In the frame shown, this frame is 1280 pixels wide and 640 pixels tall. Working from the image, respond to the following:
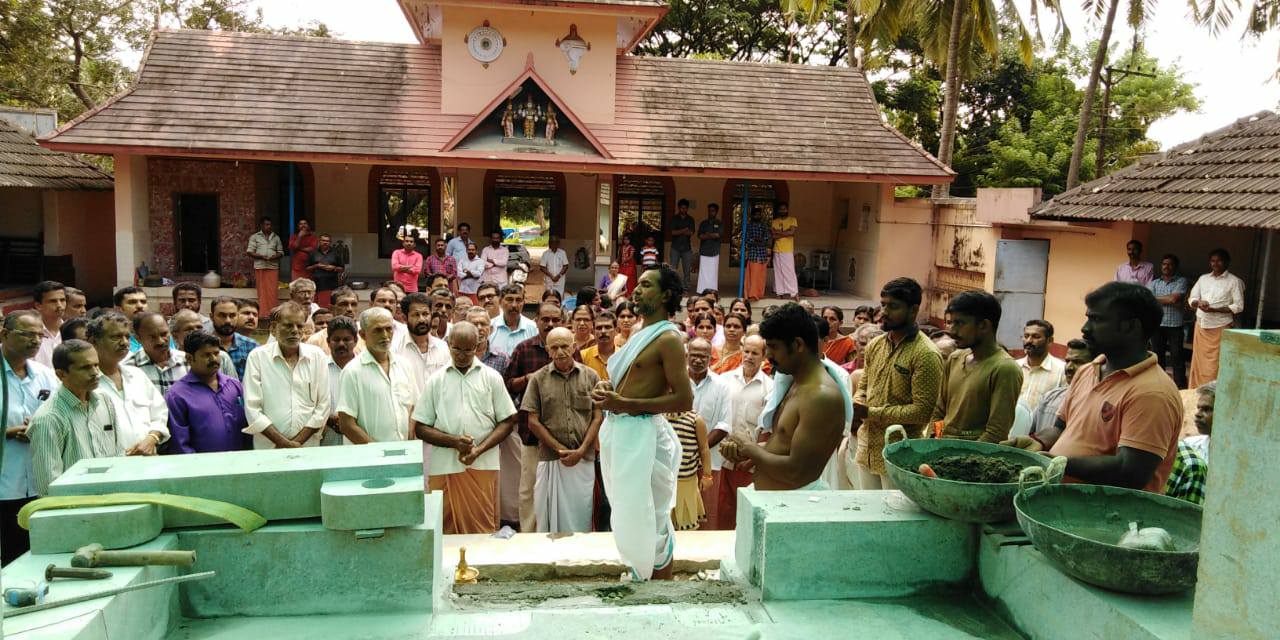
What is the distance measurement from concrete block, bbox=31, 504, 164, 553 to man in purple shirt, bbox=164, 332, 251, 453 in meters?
2.19

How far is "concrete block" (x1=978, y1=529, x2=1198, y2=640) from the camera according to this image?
274 centimetres

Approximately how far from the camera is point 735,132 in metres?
16.7

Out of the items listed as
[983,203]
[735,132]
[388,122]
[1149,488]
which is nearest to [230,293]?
[388,122]

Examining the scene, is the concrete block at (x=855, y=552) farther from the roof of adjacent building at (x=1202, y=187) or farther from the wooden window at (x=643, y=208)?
the wooden window at (x=643, y=208)

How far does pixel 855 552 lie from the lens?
360 centimetres

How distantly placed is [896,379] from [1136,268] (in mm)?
8692

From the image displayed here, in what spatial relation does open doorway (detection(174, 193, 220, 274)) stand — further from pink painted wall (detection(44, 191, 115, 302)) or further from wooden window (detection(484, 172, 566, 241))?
wooden window (detection(484, 172, 566, 241))

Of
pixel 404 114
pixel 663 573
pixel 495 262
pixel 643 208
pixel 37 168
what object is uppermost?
pixel 404 114

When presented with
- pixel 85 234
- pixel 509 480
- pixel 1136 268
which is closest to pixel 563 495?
pixel 509 480

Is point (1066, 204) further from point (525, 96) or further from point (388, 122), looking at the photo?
point (388, 122)

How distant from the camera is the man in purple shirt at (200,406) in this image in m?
5.33

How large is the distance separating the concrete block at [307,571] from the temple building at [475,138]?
40.0ft

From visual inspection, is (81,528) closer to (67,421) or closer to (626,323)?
(67,421)

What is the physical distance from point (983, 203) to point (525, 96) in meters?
7.86
